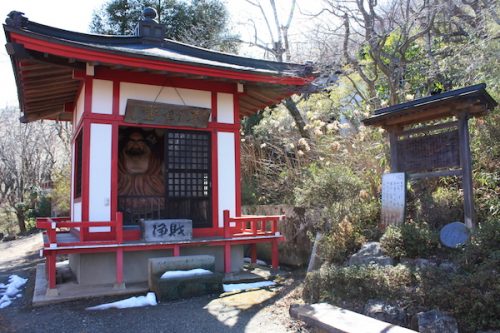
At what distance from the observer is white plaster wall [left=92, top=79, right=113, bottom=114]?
25.2 feet

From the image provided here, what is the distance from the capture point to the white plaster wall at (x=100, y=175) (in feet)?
24.8

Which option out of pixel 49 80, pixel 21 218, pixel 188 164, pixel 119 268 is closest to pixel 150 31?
pixel 49 80

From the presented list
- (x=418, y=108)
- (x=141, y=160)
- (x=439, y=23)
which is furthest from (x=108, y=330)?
(x=439, y=23)

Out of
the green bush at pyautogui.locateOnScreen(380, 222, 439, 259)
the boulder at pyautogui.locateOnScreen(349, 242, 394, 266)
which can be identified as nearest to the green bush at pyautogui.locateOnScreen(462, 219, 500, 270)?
the green bush at pyautogui.locateOnScreen(380, 222, 439, 259)

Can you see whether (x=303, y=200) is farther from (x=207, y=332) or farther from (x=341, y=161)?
(x=207, y=332)

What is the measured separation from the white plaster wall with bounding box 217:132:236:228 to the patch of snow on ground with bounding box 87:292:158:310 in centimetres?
257

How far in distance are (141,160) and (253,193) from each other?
409 centimetres

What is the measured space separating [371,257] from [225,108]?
14.9 ft

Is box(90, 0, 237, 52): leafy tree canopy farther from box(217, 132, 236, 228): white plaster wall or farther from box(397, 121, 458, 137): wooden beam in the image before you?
box(397, 121, 458, 137): wooden beam

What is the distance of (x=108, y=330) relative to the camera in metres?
5.12

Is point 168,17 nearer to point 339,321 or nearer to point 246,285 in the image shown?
point 246,285

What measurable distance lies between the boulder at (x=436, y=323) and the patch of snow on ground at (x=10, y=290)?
6.20 meters

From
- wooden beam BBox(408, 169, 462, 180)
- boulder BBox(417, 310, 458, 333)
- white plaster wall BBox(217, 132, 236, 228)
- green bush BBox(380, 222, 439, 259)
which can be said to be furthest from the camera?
white plaster wall BBox(217, 132, 236, 228)

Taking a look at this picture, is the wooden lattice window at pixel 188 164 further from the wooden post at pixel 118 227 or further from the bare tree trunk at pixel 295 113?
the bare tree trunk at pixel 295 113
